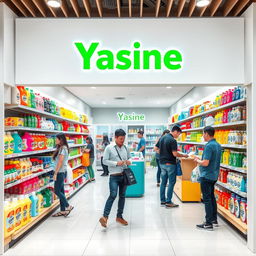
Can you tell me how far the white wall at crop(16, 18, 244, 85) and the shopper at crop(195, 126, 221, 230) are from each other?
43.1 inches

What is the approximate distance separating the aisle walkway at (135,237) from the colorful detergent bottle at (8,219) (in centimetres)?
26

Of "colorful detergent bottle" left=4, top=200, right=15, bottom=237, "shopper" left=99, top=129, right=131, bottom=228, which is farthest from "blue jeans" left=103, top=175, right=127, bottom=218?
"colorful detergent bottle" left=4, top=200, right=15, bottom=237

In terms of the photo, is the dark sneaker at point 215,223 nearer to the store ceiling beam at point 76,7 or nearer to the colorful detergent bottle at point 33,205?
the colorful detergent bottle at point 33,205

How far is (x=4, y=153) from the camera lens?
3990 millimetres

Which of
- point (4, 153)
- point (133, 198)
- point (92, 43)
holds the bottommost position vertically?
point (133, 198)

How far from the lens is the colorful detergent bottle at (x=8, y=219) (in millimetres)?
3871

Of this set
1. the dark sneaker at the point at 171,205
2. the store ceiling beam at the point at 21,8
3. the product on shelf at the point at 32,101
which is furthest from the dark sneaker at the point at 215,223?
the store ceiling beam at the point at 21,8

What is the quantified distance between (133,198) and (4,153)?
4.12 metres

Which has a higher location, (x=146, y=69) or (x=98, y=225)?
(x=146, y=69)

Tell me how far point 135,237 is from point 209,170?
163 cm

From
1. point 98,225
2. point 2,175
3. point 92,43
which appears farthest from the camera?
point 98,225

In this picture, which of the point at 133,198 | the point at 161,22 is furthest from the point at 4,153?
the point at 133,198

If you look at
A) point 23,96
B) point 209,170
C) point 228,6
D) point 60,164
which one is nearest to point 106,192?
point 60,164

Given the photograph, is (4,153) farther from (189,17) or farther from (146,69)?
(189,17)
